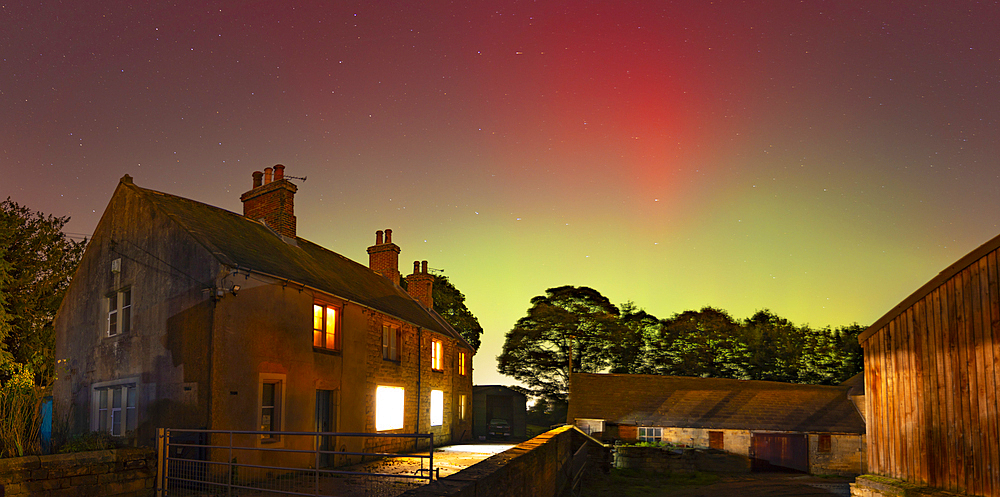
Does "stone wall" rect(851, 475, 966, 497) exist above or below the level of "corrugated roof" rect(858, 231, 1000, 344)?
below

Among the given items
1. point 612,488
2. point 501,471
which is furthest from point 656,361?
point 501,471

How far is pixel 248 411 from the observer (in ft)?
50.6

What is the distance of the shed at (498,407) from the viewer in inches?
1722

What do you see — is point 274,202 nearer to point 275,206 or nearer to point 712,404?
point 275,206

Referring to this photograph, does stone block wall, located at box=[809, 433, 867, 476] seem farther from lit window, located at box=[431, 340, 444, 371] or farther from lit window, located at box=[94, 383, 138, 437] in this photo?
lit window, located at box=[94, 383, 138, 437]

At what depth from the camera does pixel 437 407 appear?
2744 cm

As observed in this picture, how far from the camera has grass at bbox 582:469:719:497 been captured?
926 inches

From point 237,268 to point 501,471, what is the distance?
883 centimetres

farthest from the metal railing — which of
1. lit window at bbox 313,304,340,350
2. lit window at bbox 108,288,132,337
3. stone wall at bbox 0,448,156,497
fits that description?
lit window at bbox 108,288,132,337

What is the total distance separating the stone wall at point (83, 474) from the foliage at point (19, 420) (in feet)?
1.58

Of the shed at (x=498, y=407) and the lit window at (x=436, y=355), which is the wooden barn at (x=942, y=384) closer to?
the lit window at (x=436, y=355)

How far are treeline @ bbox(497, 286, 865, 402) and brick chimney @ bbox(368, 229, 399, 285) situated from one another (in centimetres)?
2485

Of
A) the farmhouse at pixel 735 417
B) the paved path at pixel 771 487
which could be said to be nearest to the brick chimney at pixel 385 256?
the farmhouse at pixel 735 417

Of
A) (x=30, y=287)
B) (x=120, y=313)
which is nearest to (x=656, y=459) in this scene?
(x=120, y=313)
